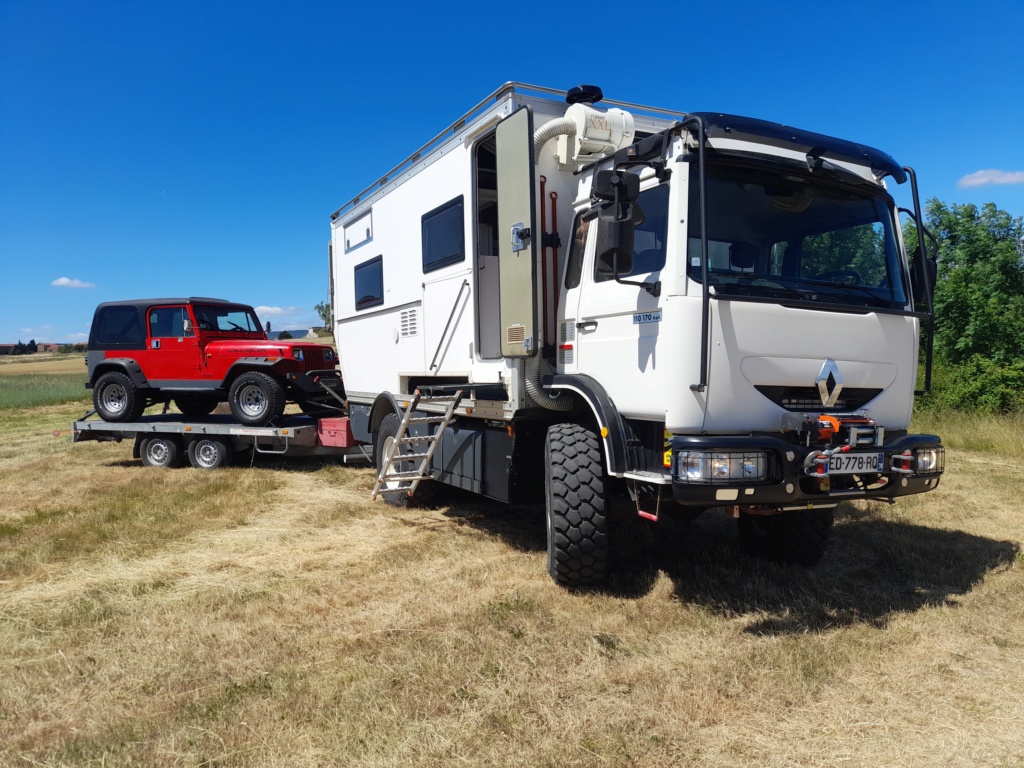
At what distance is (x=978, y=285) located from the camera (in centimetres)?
2073

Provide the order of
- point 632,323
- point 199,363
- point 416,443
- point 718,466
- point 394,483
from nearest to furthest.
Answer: point 718,466 < point 632,323 < point 416,443 < point 394,483 < point 199,363

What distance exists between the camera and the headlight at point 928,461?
14.4 ft

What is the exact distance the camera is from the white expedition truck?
13.2 ft

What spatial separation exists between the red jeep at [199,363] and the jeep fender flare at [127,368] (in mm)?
13

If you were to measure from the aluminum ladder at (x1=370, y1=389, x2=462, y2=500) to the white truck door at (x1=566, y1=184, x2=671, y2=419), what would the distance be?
1693mm

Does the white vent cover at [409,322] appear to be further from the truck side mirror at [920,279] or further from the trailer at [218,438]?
the truck side mirror at [920,279]

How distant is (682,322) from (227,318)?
29.4ft

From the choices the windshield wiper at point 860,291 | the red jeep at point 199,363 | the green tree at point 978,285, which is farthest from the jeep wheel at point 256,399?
the green tree at point 978,285

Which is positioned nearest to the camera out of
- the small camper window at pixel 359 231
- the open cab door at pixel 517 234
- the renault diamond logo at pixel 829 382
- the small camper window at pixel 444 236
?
the renault diamond logo at pixel 829 382

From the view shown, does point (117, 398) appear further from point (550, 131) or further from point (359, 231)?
point (550, 131)

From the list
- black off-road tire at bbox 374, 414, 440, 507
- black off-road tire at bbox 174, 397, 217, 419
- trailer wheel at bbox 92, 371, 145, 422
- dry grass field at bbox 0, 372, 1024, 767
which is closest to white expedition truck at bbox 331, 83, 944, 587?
dry grass field at bbox 0, 372, 1024, 767

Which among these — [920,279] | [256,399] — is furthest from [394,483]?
[920,279]

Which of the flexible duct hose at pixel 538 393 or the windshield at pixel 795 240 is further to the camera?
the flexible duct hose at pixel 538 393

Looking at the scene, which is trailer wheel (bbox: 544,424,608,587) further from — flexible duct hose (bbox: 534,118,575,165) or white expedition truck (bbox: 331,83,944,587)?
flexible duct hose (bbox: 534,118,575,165)
